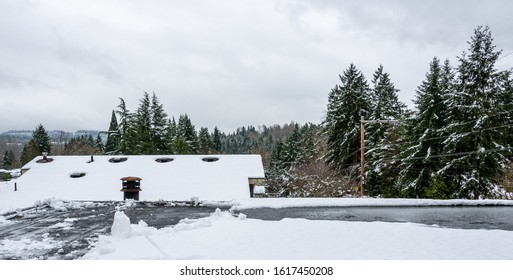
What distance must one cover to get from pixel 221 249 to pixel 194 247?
0.54 m

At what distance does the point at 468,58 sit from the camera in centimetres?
2009

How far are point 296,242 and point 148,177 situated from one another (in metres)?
12.7

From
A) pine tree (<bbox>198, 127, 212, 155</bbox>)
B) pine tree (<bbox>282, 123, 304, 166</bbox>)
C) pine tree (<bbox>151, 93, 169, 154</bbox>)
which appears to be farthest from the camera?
pine tree (<bbox>198, 127, 212, 155</bbox>)

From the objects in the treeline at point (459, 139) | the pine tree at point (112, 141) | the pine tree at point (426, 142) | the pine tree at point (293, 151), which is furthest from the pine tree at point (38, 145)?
the pine tree at point (426, 142)

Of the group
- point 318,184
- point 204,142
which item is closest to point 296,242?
point 318,184

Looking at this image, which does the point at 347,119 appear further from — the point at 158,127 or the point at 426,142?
the point at 158,127

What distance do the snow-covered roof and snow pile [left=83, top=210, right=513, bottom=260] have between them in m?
7.62

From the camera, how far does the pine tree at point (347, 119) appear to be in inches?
1188

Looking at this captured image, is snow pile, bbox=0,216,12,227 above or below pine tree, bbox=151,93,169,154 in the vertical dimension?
below

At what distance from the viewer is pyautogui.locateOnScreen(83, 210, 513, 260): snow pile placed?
18.4 feet

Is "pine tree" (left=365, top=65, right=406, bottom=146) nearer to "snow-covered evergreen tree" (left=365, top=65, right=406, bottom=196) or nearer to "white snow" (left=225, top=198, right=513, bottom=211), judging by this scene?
"snow-covered evergreen tree" (left=365, top=65, right=406, bottom=196)

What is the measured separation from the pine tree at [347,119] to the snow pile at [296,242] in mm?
22754

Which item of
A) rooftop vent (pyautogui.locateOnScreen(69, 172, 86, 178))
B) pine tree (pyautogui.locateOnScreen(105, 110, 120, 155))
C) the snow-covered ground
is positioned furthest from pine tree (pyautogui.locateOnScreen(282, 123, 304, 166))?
the snow-covered ground

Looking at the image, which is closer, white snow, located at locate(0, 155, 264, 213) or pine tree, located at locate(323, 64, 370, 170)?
white snow, located at locate(0, 155, 264, 213)
